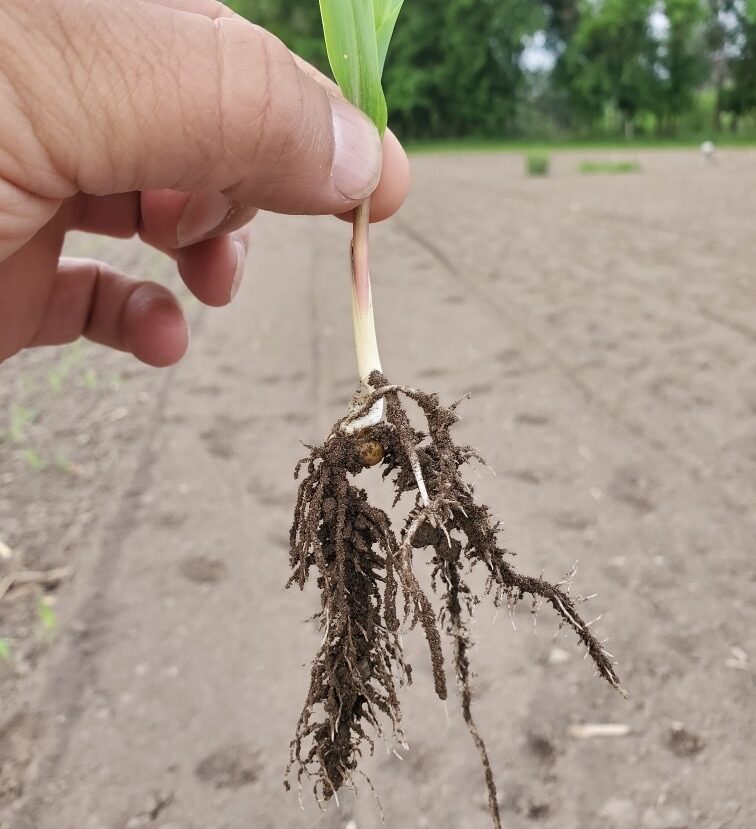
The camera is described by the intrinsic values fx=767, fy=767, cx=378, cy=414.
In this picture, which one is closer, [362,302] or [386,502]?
[362,302]

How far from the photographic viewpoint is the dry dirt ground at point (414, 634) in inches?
60.7

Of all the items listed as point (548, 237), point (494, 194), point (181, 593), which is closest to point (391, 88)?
point (494, 194)

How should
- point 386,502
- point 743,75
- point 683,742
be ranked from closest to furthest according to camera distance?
point 683,742 → point 386,502 → point 743,75

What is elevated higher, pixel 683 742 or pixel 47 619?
pixel 47 619

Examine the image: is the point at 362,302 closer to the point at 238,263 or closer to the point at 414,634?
the point at 238,263

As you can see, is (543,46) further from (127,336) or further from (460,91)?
(127,336)

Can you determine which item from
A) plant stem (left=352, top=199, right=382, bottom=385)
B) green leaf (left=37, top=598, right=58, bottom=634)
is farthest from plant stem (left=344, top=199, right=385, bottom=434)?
green leaf (left=37, top=598, right=58, bottom=634)

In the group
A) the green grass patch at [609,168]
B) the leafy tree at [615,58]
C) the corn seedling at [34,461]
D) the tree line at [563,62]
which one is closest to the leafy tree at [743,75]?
the tree line at [563,62]

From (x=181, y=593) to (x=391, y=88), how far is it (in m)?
26.8

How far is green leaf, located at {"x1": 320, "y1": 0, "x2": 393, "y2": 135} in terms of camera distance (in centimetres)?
107

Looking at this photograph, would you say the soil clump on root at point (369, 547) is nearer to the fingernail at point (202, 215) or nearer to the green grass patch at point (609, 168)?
the fingernail at point (202, 215)

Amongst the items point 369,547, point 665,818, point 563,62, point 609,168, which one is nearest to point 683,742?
point 665,818

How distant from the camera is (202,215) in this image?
1.40m

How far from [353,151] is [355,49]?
15 centimetres
